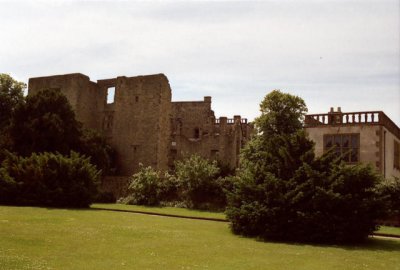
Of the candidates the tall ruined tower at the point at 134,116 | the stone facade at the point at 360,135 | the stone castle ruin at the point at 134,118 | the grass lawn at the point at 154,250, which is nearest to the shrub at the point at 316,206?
the grass lawn at the point at 154,250

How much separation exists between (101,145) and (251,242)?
28576 millimetres

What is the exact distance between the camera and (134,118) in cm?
4519

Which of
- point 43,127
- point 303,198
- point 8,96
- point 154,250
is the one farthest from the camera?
point 8,96

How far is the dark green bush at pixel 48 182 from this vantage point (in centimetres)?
2595

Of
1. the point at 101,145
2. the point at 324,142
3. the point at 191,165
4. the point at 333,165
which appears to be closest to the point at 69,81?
the point at 101,145

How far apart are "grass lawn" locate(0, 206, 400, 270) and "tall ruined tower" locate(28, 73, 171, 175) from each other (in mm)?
26070

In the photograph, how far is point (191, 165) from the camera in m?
31.8

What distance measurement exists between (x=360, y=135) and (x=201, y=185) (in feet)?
36.4

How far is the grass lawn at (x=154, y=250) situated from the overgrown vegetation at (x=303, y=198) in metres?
0.88

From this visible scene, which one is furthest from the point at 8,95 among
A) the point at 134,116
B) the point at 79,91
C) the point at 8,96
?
the point at 134,116

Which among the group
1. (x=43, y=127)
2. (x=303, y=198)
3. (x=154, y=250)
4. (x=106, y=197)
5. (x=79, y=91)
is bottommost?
(x=154, y=250)

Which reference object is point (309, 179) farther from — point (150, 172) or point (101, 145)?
point (101, 145)

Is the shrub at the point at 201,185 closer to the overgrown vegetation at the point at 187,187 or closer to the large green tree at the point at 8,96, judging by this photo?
the overgrown vegetation at the point at 187,187

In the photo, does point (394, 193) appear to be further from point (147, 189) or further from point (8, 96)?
point (8, 96)
